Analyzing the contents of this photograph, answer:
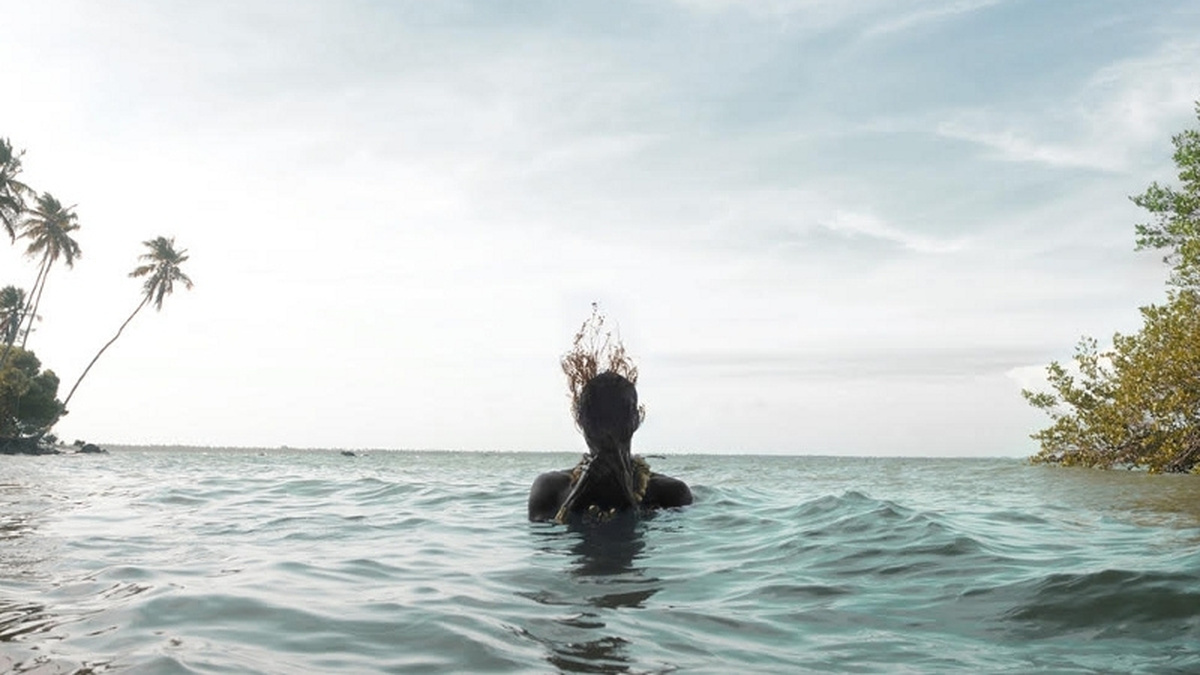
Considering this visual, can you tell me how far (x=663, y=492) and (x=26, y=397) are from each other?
6585 centimetres

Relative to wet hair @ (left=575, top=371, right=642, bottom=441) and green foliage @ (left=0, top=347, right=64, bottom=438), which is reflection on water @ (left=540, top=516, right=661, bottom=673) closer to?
wet hair @ (left=575, top=371, right=642, bottom=441)

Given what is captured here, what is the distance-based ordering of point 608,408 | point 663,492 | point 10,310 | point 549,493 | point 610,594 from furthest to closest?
point 10,310 → point 663,492 → point 549,493 → point 608,408 → point 610,594

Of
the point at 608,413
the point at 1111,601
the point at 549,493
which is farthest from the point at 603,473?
the point at 1111,601

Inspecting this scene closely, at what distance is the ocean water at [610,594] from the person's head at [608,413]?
82cm

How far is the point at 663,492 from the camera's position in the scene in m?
8.61

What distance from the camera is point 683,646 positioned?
412 cm

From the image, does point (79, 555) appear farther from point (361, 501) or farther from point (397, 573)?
point (361, 501)

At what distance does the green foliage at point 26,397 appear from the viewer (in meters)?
58.4

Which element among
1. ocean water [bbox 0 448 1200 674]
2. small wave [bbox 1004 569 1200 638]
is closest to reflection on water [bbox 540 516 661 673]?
ocean water [bbox 0 448 1200 674]

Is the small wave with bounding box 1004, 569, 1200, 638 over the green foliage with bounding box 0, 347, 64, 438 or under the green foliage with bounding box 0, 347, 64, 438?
under

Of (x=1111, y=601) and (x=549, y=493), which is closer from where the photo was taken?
(x=1111, y=601)

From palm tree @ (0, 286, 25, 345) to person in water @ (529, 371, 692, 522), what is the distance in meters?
66.6

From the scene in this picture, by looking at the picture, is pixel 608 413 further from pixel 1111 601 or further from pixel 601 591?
pixel 1111 601

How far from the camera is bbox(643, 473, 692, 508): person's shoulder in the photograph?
8508mm
